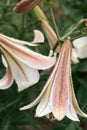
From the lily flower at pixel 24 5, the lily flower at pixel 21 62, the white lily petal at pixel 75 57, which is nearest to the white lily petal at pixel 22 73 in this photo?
the lily flower at pixel 21 62

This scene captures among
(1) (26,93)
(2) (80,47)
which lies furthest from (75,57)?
(1) (26,93)

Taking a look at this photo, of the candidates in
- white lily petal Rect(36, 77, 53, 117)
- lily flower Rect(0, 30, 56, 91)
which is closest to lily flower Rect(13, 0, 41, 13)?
lily flower Rect(0, 30, 56, 91)

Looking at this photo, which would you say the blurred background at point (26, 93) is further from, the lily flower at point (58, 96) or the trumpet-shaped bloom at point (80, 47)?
the lily flower at point (58, 96)

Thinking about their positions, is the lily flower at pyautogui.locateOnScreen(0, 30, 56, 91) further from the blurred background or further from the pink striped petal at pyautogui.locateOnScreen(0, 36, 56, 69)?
the blurred background

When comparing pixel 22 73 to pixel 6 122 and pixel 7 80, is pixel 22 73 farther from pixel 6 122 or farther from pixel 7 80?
pixel 6 122

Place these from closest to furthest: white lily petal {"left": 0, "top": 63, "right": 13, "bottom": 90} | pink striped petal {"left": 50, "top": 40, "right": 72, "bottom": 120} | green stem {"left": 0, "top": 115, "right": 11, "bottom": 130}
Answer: pink striped petal {"left": 50, "top": 40, "right": 72, "bottom": 120} < white lily petal {"left": 0, "top": 63, "right": 13, "bottom": 90} < green stem {"left": 0, "top": 115, "right": 11, "bottom": 130}

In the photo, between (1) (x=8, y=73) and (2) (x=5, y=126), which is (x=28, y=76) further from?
(2) (x=5, y=126)
